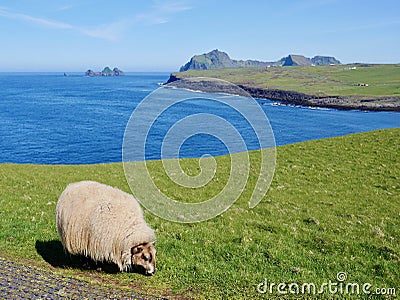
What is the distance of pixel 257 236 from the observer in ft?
40.6

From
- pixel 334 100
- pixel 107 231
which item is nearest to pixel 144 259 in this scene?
pixel 107 231

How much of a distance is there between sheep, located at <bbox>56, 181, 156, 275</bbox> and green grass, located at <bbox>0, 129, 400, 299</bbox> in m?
0.51

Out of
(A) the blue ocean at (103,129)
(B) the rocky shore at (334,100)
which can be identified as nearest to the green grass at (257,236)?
(A) the blue ocean at (103,129)

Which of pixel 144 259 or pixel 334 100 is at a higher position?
pixel 334 100

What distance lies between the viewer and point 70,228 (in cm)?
968

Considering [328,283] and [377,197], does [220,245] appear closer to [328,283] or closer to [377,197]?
[328,283]

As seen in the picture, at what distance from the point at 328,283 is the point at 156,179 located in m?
15.5

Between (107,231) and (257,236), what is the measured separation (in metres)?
5.64

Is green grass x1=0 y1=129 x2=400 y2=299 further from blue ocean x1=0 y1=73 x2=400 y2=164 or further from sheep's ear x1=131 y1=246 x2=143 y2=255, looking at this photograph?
blue ocean x1=0 y1=73 x2=400 y2=164

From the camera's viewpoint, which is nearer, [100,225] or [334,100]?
[100,225]

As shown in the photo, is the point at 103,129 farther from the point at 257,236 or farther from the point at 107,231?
the point at 107,231

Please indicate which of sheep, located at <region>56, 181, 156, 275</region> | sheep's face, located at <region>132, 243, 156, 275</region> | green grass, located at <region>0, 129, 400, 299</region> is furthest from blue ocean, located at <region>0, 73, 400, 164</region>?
sheep's face, located at <region>132, 243, 156, 275</region>

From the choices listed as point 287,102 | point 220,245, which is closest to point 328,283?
point 220,245

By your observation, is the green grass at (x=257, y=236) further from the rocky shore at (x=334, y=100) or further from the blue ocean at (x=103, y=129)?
the rocky shore at (x=334, y=100)
